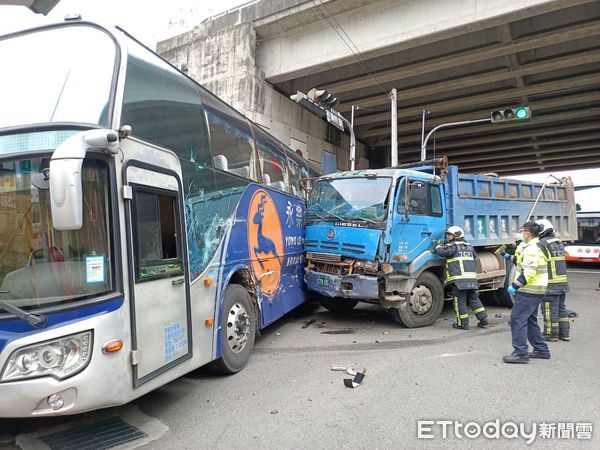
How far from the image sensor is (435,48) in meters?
13.8

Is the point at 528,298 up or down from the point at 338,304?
up

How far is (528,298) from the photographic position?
5.21 metres

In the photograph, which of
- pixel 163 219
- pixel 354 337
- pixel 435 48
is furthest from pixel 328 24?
pixel 163 219

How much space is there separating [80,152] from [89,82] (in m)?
0.93

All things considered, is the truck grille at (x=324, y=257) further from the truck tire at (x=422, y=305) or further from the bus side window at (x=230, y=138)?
the bus side window at (x=230, y=138)

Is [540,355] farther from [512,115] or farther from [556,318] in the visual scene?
[512,115]

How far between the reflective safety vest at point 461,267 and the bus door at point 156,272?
4.47 metres

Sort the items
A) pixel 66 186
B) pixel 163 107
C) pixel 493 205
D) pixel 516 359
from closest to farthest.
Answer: pixel 66 186 → pixel 163 107 → pixel 516 359 → pixel 493 205

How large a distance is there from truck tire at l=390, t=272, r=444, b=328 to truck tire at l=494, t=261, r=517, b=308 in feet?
7.25

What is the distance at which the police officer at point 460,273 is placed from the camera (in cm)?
683

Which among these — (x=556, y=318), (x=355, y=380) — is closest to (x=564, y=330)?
(x=556, y=318)

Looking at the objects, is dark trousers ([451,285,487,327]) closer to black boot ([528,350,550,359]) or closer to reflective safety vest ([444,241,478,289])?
reflective safety vest ([444,241,478,289])

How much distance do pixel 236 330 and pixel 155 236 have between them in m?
1.82

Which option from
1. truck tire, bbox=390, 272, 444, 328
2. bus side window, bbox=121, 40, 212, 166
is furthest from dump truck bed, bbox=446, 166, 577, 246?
bus side window, bbox=121, 40, 212, 166
